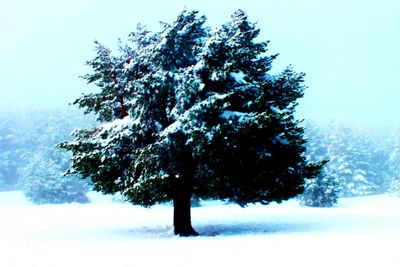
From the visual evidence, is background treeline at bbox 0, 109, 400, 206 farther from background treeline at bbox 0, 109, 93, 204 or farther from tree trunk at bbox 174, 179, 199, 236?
tree trunk at bbox 174, 179, 199, 236

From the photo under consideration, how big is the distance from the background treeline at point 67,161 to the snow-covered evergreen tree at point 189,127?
30.8 m

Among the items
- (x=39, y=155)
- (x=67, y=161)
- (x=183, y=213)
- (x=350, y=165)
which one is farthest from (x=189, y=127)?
(x=350, y=165)

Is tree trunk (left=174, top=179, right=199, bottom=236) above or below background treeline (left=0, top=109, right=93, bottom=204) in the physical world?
below

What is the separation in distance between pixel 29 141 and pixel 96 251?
82.4m

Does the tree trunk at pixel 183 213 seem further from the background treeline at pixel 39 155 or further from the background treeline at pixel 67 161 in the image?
the background treeline at pixel 39 155

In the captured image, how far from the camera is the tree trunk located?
19.7 meters

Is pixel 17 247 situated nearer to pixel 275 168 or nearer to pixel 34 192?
pixel 275 168

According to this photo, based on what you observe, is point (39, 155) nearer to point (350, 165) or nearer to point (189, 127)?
point (350, 165)

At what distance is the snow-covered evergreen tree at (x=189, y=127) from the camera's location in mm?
17562

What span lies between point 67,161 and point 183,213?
5445 centimetres

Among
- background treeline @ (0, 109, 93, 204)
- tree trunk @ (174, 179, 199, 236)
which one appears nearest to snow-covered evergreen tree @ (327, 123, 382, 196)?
background treeline @ (0, 109, 93, 204)

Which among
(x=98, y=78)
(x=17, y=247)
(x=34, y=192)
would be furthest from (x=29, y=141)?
(x=17, y=247)

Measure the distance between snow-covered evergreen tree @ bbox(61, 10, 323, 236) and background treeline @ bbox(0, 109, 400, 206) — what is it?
30.8 metres

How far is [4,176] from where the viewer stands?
8575 centimetres
